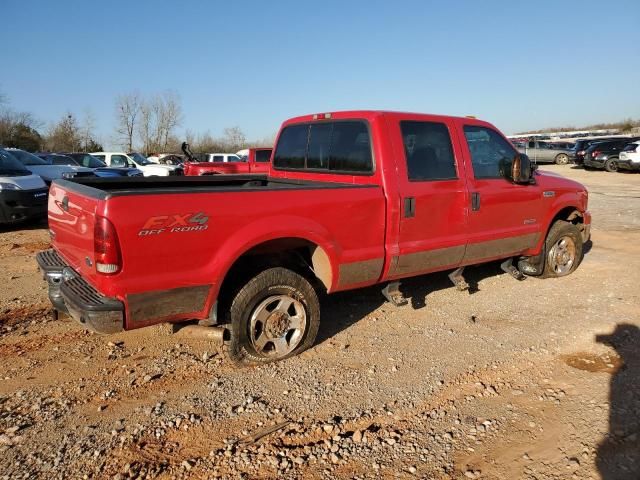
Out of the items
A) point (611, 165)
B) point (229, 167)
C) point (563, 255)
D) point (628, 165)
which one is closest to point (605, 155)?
point (611, 165)

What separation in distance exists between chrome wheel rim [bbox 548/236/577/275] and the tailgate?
535 centimetres

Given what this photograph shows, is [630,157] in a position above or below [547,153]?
below

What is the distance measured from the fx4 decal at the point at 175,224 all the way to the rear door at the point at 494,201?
9.38ft

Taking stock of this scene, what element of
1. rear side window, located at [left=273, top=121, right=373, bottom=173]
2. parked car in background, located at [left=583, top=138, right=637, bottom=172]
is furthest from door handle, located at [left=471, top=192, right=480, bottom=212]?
parked car in background, located at [left=583, top=138, right=637, bottom=172]

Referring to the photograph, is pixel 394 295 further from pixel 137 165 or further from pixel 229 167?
pixel 137 165

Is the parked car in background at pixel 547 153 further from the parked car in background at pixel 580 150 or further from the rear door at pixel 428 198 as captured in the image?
the rear door at pixel 428 198

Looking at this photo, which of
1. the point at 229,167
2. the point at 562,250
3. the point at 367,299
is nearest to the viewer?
the point at 367,299

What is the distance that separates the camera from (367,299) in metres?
5.41

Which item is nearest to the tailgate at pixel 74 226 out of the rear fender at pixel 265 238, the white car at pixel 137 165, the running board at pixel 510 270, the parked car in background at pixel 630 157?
the rear fender at pixel 265 238

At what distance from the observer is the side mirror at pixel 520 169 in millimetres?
5043

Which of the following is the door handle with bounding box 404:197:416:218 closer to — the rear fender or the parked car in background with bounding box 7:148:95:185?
the rear fender

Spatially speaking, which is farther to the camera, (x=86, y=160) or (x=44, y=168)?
(x=86, y=160)

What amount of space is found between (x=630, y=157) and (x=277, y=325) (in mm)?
25493

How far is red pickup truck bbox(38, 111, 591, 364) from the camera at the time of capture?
303cm
